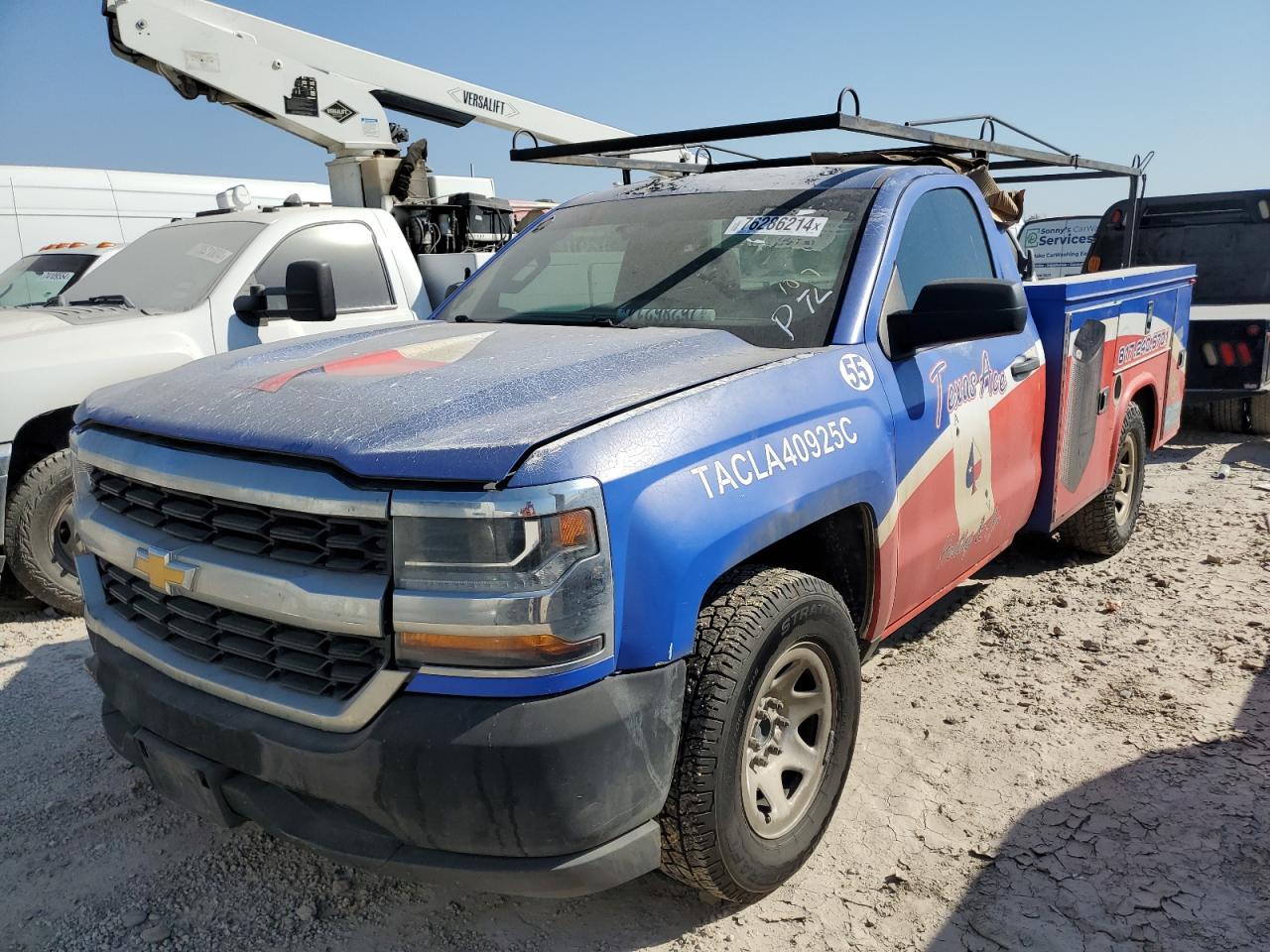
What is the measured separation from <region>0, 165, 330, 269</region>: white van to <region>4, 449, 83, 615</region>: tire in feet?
20.1

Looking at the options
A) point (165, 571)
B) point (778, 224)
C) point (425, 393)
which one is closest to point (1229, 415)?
point (778, 224)

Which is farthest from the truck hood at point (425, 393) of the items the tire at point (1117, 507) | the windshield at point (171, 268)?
the tire at point (1117, 507)

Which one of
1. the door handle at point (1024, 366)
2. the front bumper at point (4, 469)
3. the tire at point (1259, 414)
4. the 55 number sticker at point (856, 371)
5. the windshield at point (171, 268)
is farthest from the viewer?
the tire at point (1259, 414)

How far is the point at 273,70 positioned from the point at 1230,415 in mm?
8391

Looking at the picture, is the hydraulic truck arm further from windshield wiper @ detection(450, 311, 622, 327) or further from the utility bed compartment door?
the utility bed compartment door

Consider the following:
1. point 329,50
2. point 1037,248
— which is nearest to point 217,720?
point 329,50

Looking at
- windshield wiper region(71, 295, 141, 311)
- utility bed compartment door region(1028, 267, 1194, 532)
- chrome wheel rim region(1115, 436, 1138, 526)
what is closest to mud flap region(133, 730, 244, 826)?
utility bed compartment door region(1028, 267, 1194, 532)

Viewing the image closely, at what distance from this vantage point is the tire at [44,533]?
4.49 meters

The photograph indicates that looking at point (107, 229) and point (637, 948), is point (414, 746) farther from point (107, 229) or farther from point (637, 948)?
point (107, 229)

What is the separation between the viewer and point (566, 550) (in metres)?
1.88

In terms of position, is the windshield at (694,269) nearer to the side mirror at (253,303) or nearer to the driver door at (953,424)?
the driver door at (953,424)

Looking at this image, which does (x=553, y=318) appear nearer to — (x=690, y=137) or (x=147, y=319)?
(x=690, y=137)

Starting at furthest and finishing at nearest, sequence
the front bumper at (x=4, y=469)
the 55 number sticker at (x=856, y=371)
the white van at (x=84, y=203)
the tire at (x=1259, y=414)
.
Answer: the white van at (x=84, y=203)
the tire at (x=1259, y=414)
the front bumper at (x=4, y=469)
the 55 number sticker at (x=856, y=371)

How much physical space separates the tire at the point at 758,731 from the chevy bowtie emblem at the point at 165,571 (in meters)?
1.15
